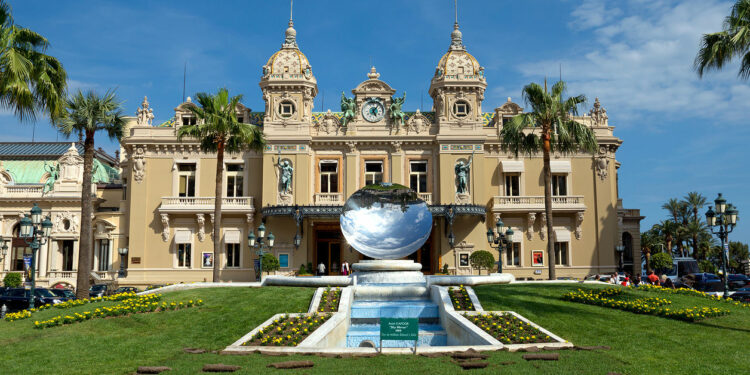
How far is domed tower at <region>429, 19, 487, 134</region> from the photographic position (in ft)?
139

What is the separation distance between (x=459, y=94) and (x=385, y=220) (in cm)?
1939

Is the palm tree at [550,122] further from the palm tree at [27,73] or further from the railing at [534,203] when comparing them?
the palm tree at [27,73]

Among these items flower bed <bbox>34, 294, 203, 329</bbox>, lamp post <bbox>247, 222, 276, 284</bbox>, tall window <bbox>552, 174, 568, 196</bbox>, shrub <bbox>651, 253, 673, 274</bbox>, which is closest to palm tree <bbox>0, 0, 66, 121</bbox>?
flower bed <bbox>34, 294, 203, 329</bbox>

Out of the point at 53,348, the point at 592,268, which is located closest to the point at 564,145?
the point at 592,268

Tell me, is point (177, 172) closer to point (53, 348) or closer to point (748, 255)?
point (53, 348)

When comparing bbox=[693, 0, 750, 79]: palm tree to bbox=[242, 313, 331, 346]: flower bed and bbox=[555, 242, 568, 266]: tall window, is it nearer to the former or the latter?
bbox=[242, 313, 331, 346]: flower bed

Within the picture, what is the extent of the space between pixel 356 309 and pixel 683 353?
397 inches

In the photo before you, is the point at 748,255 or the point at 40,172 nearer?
the point at 40,172

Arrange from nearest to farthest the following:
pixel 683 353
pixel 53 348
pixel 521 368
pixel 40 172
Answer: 1. pixel 521 368
2. pixel 683 353
3. pixel 53 348
4. pixel 40 172

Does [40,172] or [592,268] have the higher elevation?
[40,172]

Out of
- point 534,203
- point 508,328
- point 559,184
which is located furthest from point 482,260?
point 508,328

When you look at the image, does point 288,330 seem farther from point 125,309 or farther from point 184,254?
point 184,254

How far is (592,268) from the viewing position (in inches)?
1673

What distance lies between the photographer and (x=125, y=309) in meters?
19.0
